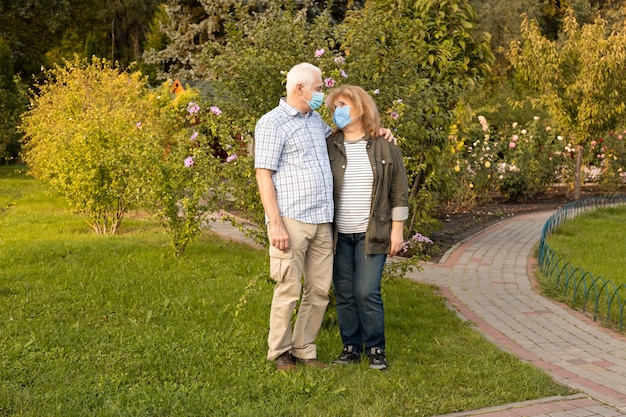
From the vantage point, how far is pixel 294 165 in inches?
183

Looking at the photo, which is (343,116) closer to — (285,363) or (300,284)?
(300,284)

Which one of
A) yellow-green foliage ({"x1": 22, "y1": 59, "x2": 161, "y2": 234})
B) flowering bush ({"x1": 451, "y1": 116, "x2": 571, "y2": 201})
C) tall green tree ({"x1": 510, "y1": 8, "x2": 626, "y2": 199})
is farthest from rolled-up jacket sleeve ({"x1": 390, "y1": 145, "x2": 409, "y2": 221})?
tall green tree ({"x1": 510, "y1": 8, "x2": 626, "y2": 199})

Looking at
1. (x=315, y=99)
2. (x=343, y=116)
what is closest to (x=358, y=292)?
(x=343, y=116)

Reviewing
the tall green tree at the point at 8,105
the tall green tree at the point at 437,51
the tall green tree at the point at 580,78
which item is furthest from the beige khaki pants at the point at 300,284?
the tall green tree at the point at 8,105

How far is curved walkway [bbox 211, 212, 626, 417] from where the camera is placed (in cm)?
Result: 451

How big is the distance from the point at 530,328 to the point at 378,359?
192cm

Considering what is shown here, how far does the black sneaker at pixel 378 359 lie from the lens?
4988mm

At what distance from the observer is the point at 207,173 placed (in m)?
6.37

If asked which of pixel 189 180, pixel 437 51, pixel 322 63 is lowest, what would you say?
pixel 189 180

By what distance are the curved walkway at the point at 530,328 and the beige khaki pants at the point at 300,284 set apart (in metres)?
1.19

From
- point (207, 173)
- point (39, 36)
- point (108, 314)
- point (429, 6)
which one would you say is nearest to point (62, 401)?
point (108, 314)

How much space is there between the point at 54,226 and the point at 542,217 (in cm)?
862

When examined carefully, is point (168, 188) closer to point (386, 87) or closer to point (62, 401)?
point (386, 87)

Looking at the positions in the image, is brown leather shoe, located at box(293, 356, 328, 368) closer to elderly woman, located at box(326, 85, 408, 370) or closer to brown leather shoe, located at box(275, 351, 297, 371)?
brown leather shoe, located at box(275, 351, 297, 371)
